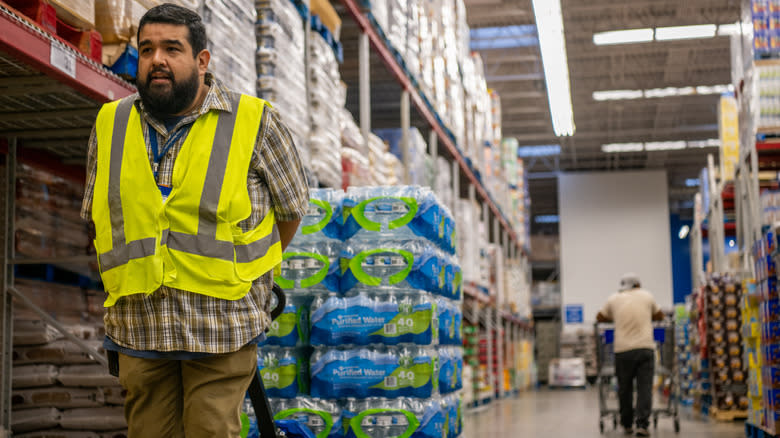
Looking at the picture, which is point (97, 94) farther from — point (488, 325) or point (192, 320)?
point (488, 325)

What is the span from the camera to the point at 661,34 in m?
20.8

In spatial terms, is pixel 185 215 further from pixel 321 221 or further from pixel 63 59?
pixel 321 221

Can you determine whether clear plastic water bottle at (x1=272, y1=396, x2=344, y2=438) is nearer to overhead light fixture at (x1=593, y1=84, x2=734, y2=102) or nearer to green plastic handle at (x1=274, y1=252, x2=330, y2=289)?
green plastic handle at (x1=274, y1=252, x2=330, y2=289)

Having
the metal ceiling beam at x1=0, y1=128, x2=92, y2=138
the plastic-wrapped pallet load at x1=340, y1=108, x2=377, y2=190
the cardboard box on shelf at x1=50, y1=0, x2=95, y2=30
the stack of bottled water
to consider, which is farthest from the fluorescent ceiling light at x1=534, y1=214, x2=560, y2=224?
the cardboard box on shelf at x1=50, y1=0, x2=95, y2=30

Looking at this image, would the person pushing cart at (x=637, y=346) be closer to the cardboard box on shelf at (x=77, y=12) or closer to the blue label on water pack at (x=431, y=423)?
the blue label on water pack at (x=431, y=423)

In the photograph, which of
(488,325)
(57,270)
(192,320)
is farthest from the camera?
(488,325)

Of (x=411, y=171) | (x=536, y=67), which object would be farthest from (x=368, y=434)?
(x=536, y=67)

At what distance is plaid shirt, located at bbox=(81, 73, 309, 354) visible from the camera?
7.54ft

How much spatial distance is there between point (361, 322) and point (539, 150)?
92.4ft

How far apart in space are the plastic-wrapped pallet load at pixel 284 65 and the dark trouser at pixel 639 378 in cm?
438

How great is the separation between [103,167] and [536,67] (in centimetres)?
2197

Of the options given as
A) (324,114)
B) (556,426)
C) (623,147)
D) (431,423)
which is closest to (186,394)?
(431,423)

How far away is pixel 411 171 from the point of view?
31.9 feet

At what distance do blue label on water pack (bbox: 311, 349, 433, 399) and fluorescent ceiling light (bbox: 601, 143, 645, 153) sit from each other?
27.3 m
